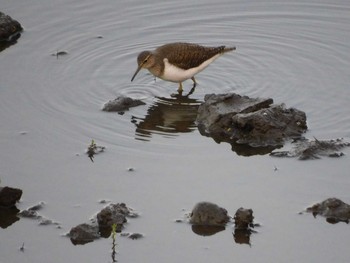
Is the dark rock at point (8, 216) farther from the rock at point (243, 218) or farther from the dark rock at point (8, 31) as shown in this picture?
the dark rock at point (8, 31)

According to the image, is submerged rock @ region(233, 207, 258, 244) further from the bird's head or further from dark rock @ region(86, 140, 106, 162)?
the bird's head

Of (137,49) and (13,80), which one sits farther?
(137,49)

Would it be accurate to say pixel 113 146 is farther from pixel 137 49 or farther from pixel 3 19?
pixel 3 19

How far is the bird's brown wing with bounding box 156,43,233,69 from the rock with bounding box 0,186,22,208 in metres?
4.16

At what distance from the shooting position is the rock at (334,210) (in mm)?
9695

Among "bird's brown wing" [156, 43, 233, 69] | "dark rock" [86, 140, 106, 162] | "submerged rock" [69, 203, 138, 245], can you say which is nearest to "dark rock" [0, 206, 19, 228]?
"submerged rock" [69, 203, 138, 245]

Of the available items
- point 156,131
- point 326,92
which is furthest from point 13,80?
point 326,92

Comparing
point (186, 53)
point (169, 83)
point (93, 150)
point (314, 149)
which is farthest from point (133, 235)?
point (169, 83)

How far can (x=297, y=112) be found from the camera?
11.9 metres

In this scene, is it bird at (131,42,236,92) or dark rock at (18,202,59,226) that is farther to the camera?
bird at (131,42,236,92)

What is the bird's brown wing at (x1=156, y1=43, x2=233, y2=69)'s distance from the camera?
530 inches

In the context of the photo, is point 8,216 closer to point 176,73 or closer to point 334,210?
point 334,210

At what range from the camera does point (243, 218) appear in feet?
31.0

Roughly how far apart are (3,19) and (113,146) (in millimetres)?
4862
